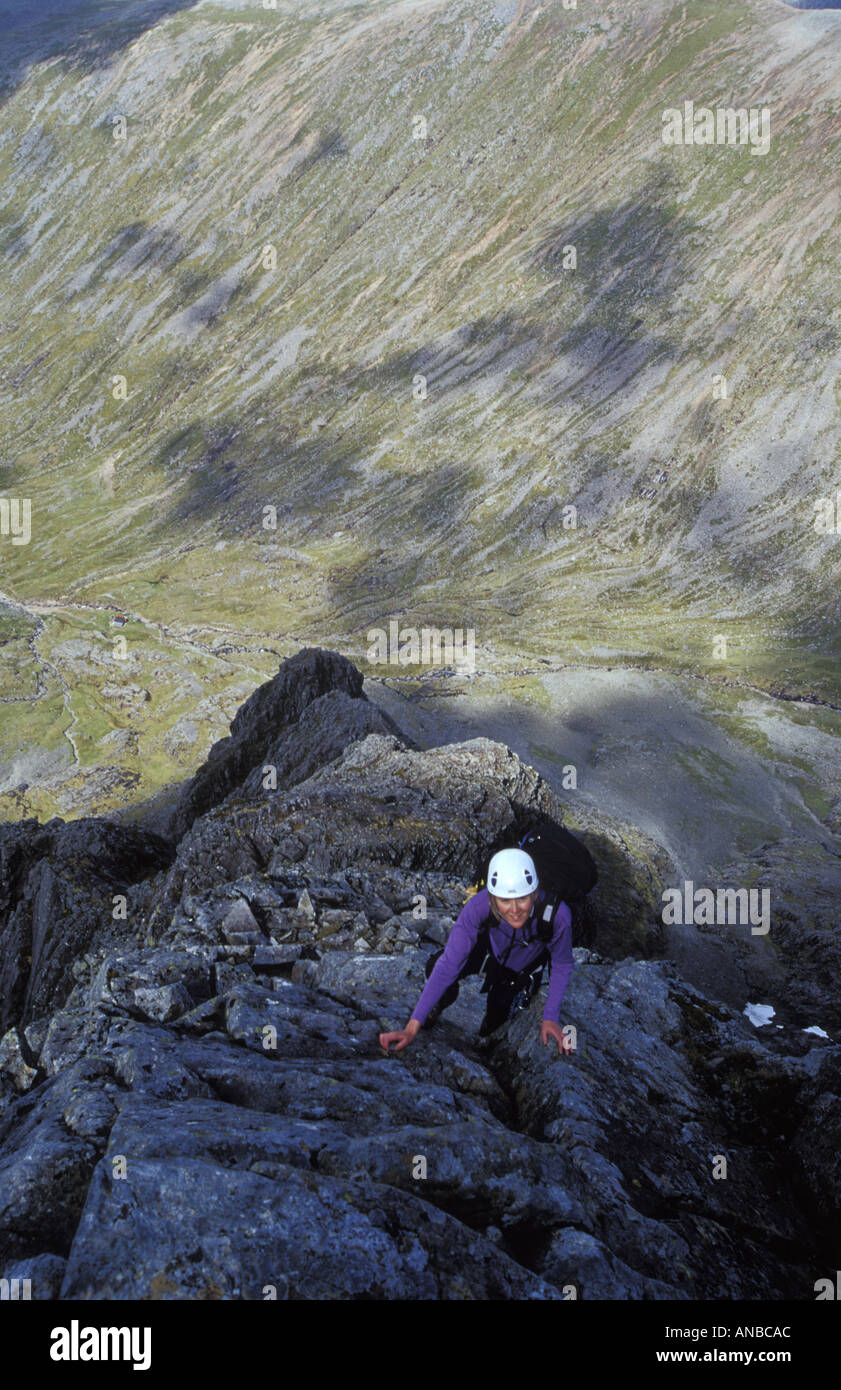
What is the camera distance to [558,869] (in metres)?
16.6

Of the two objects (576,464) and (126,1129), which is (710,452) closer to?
(576,464)

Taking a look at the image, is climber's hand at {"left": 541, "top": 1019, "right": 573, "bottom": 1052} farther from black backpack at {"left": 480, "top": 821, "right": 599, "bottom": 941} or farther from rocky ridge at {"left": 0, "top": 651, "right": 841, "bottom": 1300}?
black backpack at {"left": 480, "top": 821, "right": 599, "bottom": 941}

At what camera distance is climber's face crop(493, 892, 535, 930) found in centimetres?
1453

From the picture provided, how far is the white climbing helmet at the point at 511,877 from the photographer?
566 inches

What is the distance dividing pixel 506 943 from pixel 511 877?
1.93 m

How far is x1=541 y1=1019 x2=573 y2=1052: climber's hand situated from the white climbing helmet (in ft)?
10.4

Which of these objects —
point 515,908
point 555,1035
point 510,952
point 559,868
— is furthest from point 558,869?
point 555,1035

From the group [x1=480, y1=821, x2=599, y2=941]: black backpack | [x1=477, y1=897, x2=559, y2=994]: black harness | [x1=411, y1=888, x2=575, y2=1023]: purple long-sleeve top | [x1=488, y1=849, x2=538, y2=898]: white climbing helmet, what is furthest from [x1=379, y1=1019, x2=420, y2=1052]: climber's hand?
[x1=488, y1=849, x2=538, y2=898]: white climbing helmet

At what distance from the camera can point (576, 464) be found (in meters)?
194

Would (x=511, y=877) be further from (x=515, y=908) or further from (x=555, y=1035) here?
(x=555, y=1035)

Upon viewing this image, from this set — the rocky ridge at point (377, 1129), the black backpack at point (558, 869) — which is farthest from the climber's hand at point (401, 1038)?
the black backpack at point (558, 869)

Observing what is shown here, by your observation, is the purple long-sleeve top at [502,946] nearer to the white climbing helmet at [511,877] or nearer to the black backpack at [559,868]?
the black backpack at [559,868]

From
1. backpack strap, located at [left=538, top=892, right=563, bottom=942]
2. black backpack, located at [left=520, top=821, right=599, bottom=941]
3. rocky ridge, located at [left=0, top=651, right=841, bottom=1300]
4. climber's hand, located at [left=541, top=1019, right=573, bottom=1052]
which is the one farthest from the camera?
black backpack, located at [left=520, top=821, right=599, bottom=941]
